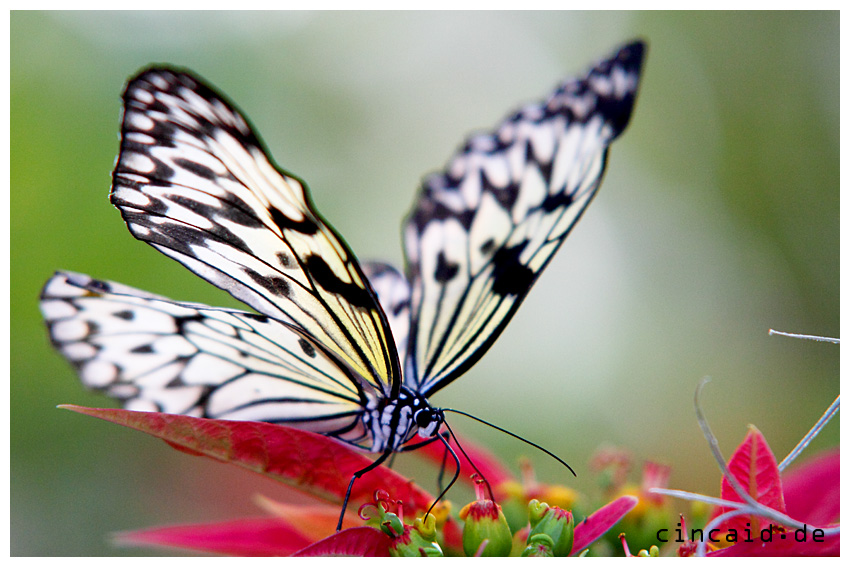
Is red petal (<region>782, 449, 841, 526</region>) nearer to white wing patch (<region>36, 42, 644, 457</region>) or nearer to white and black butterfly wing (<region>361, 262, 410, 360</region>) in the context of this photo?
white wing patch (<region>36, 42, 644, 457</region>)

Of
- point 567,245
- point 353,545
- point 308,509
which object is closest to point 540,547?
point 353,545

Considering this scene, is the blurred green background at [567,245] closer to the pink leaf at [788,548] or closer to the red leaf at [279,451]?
the red leaf at [279,451]

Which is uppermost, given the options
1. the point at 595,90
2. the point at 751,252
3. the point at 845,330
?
the point at 751,252

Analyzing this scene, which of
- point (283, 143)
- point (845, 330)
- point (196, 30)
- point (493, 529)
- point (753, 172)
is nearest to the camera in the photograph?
point (493, 529)

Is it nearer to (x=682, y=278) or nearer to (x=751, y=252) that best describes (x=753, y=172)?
(x=751, y=252)

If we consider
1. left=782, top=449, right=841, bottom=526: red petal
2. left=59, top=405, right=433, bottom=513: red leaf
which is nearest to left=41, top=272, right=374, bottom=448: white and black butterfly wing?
left=59, top=405, right=433, bottom=513: red leaf

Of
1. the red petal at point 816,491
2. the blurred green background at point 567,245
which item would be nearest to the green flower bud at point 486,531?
the red petal at point 816,491
